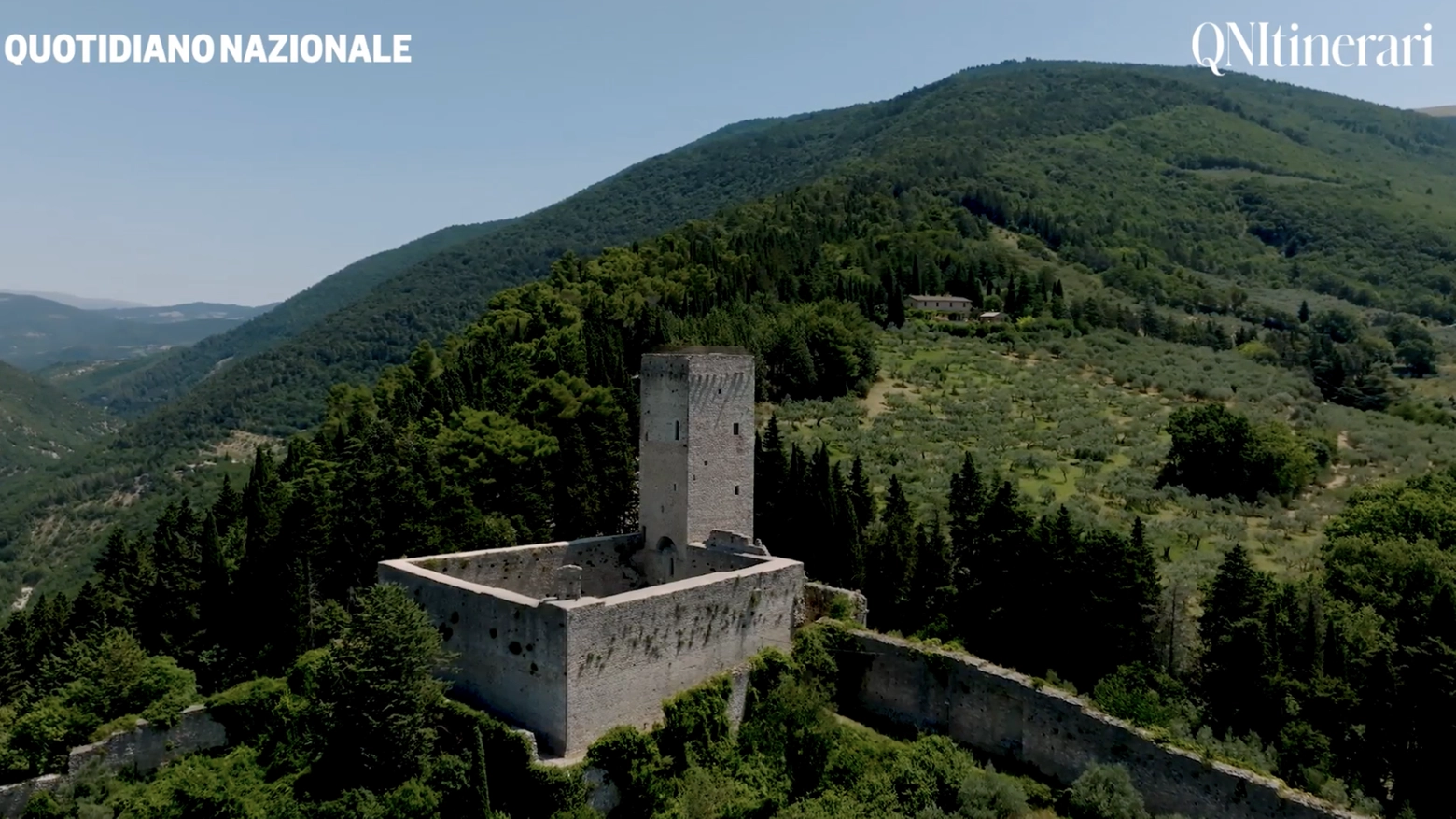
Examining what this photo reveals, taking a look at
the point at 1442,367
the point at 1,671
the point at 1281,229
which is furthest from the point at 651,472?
the point at 1281,229

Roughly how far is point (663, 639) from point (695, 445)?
22.3 ft

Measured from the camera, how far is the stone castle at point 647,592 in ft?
75.3

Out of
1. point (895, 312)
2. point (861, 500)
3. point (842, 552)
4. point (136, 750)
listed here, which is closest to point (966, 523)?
point (842, 552)

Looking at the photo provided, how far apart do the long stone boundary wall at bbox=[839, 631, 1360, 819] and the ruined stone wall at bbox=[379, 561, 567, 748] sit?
8366 millimetres

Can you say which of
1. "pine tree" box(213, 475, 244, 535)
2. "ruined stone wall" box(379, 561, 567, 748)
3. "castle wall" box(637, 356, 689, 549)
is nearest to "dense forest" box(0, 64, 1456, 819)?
"pine tree" box(213, 475, 244, 535)

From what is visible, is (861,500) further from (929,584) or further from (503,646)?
(503,646)

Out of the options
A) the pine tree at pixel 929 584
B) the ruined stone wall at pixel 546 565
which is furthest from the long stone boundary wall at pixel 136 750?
the pine tree at pixel 929 584

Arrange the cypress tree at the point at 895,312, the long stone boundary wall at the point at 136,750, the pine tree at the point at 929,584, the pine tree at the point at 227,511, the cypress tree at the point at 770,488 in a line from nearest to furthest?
1. the long stone boundary wall at the point at 136,750
2. the pine tree at the point at 929,584
3. the cypress tree at the point at 770,488
4. the pine tree at the point at 227,511
5. the cypress tree at the point at 895,312

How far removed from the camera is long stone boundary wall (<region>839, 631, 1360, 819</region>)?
21547mm

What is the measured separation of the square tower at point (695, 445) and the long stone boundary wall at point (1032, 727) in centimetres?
548

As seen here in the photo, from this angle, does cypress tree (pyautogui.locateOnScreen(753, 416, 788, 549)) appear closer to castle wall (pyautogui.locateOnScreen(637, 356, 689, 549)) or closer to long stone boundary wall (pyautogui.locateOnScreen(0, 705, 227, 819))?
castle wall (pyautogui.locateOnScreen(637, 356, 689, 549))

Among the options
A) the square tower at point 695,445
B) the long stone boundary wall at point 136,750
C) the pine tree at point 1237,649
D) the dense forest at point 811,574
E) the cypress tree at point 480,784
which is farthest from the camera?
the square tower at point 695,445

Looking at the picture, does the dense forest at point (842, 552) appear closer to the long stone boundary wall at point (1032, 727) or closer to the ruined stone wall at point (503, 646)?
the long stone boundary wall at point (1032, 727)

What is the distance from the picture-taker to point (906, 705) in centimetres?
2648
